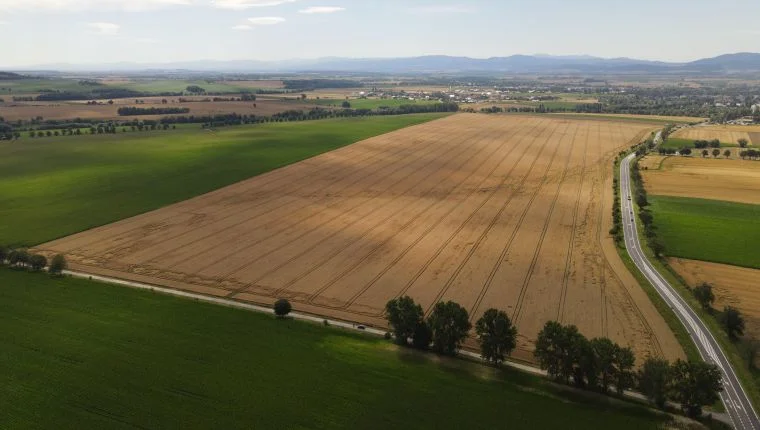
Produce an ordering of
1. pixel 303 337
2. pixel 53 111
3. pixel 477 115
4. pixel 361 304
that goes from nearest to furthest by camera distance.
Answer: pixel 303 337, pixel 361 304, pixel 53 111, pixel 477 115

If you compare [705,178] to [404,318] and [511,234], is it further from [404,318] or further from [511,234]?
[404,318]

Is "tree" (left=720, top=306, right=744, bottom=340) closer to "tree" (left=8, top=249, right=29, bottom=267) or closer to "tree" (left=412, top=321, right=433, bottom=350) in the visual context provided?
"tree" (left=412, top=321, right=433, bottom=350)

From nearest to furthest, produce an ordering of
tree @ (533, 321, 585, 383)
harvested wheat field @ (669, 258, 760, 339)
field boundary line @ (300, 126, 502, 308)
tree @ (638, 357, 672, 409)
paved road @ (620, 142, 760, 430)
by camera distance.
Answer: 1. paved road @ (620, 142, 760, 430)
2. tree @ (638, 357, 672, 409)
3. tree @ (533, 321, 585, 383)
4. harvested wheat field @ (669, 258, 760, 339)
5. field boundary line @ (300, 126, 502, 308)

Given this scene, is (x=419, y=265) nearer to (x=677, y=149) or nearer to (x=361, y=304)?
(x=361, y=304)

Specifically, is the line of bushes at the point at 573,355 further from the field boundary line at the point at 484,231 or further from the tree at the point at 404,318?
the field boundary line at the point at 484,231

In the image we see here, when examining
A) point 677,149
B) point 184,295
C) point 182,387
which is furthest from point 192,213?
point 677,149

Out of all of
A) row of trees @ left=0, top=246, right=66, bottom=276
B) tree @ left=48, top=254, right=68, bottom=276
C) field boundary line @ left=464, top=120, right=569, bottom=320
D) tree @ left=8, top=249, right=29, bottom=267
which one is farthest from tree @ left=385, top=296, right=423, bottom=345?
tree @ left=8, top=249, right=29, bottom=267
